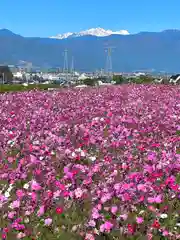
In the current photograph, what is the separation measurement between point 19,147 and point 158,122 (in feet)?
12.1

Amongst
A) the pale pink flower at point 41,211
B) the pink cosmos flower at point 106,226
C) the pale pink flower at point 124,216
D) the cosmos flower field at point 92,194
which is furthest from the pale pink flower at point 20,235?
the pale pink flower at point 124,216

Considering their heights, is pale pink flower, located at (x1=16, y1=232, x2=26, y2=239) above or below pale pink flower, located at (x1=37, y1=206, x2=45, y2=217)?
below

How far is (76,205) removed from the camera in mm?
4824

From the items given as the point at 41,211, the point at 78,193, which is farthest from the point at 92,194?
the point at 41,211

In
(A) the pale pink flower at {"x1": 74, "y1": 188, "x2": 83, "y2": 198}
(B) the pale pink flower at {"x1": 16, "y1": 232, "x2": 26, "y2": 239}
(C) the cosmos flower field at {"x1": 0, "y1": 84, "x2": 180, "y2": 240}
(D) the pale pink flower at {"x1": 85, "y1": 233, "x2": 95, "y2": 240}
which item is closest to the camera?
(D) the pale pink flower at {"x1": 85, "y1": 233, "x2": 95, "y2": 240}

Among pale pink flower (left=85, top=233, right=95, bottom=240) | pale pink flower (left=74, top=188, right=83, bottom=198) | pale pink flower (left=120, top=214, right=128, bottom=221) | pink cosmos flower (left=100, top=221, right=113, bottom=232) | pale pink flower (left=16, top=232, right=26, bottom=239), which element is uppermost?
pale pink flower (left=74, top=188, right=83, bottom=198)

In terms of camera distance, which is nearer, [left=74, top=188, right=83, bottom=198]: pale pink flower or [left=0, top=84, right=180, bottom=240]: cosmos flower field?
[left=0, top=84, right=180, bottom=240]: cosmos flower field

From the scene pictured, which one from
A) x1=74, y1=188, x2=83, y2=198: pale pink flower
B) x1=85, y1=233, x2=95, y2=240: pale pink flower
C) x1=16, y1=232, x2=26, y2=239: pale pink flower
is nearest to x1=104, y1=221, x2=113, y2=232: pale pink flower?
x1=85, y1=233, x2=95, y2=240: pale pink flower

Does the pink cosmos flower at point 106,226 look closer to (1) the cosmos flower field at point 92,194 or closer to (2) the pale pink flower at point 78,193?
(1) the cosmos flower field at point 92,194

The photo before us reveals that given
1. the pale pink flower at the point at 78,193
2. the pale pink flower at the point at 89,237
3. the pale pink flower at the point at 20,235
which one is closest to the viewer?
the pale pink flower at the point at 89,237

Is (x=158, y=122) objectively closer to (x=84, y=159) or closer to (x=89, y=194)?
(x=84, y=159)

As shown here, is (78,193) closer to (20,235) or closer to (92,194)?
(92,194)

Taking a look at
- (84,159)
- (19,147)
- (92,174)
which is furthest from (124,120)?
(92,174)

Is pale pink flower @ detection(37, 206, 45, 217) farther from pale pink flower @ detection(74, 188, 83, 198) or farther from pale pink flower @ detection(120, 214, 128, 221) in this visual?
pale pink flower @ detection(120, 214, 128, 221)
